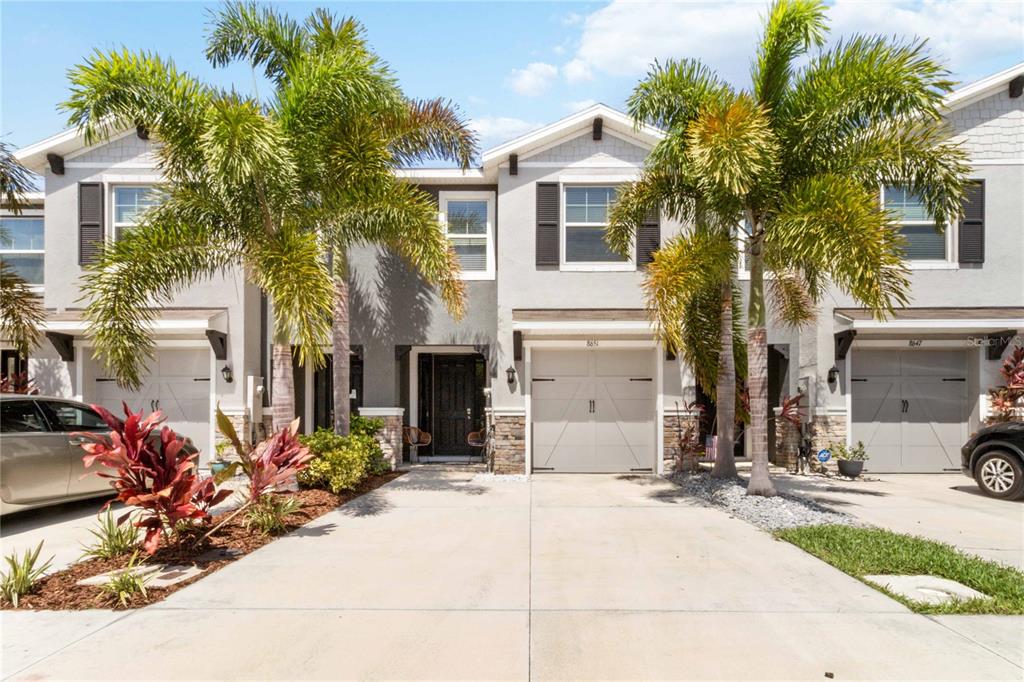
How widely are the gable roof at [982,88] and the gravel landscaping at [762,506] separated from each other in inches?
338

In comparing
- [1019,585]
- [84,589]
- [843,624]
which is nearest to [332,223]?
[84,589]

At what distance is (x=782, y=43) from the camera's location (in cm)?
875

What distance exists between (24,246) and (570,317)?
1224 cm

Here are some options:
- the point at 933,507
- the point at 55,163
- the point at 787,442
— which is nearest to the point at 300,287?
the point at 55,163

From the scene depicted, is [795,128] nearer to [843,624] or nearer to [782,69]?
[782,69]

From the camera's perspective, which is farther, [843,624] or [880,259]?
[880,259]

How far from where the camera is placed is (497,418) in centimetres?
1243

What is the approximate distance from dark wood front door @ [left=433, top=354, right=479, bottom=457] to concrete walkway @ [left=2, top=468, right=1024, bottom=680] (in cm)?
739

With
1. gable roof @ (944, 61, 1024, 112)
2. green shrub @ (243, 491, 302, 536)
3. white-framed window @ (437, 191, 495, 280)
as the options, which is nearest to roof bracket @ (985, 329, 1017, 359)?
gable roof @ (944, 61, 1024, 112)

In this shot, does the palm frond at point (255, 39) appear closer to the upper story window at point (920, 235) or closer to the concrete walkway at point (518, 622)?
the concrete walkway at point (518, 622)

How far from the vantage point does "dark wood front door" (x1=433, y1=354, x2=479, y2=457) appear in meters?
14.7

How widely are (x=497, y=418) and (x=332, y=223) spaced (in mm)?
5035

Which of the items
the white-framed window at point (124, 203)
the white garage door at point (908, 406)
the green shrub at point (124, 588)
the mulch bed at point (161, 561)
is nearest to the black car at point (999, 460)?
the white garage door at point (908, 406)

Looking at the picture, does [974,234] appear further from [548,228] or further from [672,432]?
[548,228]
